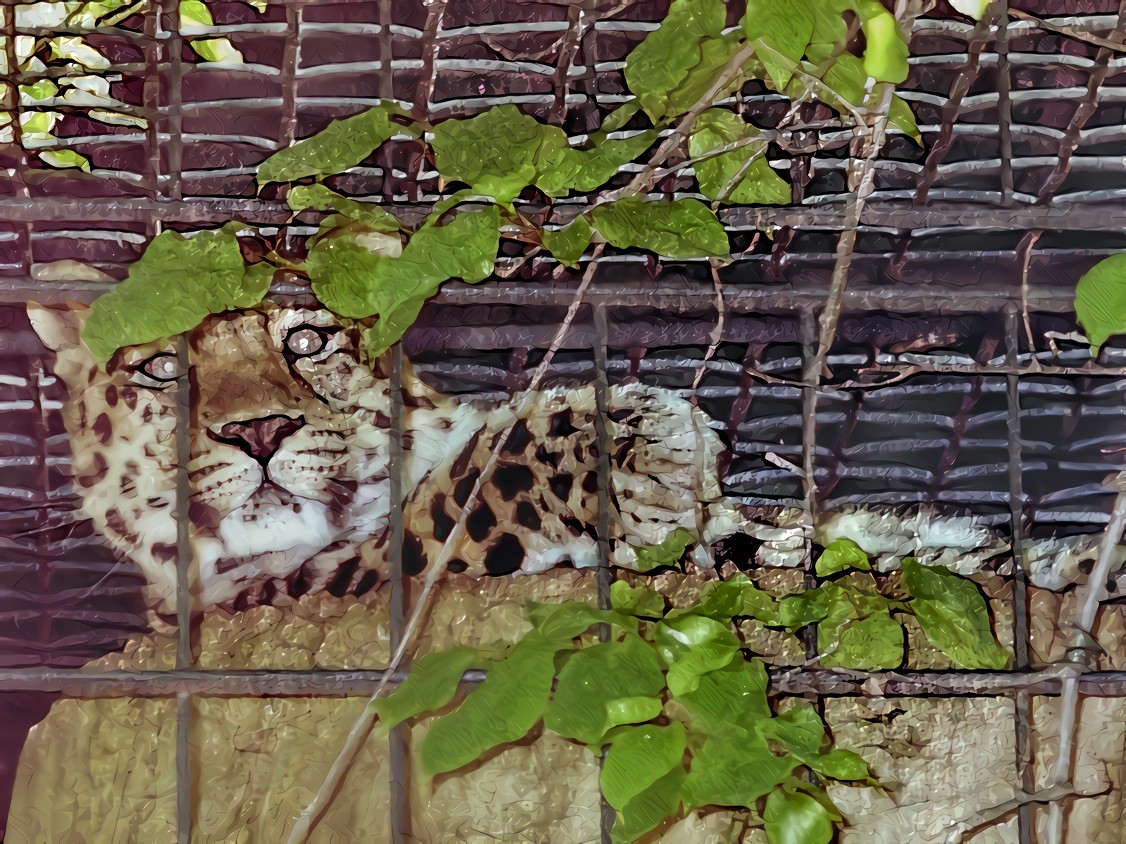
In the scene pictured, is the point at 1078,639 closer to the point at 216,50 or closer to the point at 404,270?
the point at 404,270

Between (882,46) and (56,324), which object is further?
(56,324)

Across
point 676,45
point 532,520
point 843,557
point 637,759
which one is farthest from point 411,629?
point 676,45

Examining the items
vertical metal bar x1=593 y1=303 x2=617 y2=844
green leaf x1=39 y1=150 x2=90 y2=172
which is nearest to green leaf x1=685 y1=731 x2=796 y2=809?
vertical metal bar x1=593 y1=303 x2=617 y2=844

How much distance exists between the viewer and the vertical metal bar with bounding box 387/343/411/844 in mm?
860

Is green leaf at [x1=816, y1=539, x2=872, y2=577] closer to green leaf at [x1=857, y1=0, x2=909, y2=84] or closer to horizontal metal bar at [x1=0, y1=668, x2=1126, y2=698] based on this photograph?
horizontal metal bar at [x1=0, y1=668, x2=1126, y2=698]

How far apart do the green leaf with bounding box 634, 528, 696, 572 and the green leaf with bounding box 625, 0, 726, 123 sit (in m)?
0.50

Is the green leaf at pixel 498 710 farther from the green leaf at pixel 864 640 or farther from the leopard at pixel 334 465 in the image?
the green leaf at pixel 864 640

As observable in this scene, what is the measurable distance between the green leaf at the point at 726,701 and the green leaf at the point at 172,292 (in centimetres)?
66

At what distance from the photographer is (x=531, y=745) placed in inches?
33.8

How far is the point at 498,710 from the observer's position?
2.66 ft

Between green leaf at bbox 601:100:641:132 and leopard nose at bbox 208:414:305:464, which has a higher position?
green leaf at bbox 601:100:641:132

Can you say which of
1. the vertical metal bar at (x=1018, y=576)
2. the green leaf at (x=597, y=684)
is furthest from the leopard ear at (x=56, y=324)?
the vertical metal bar at (x=1018, y=576)

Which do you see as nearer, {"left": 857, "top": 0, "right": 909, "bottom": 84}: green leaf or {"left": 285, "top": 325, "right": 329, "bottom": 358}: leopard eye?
{"left": 857, "top": 0, "right": 909, "bottom": 84}: green leaf

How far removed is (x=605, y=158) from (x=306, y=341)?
0.40m
